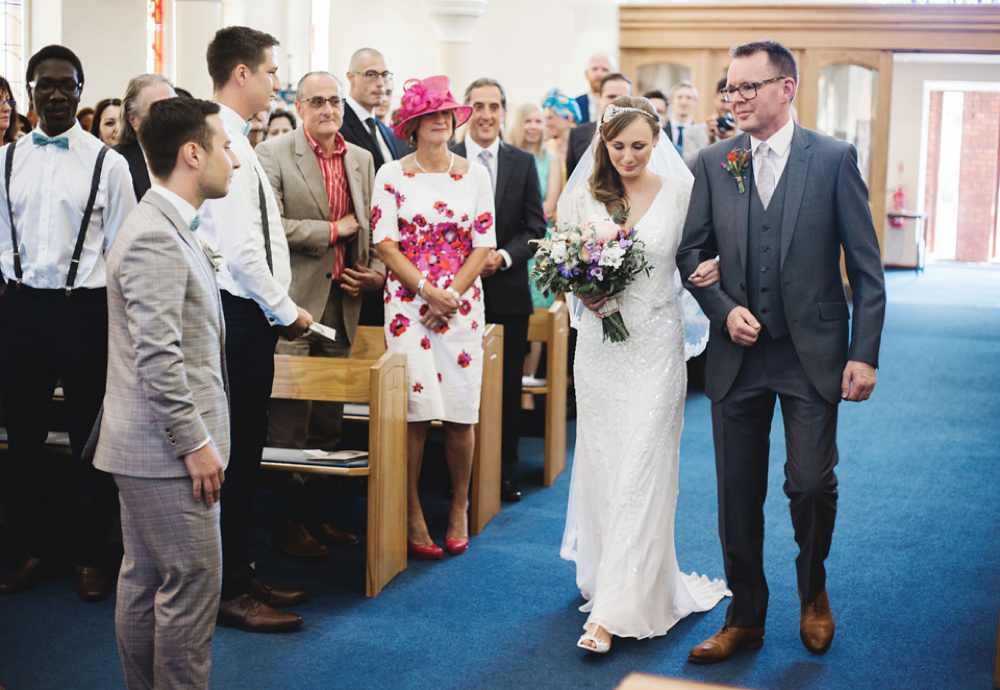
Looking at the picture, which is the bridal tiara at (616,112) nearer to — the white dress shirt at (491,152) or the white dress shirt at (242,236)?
the white dress shirt at (242,236)

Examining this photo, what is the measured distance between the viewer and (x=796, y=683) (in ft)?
12.2

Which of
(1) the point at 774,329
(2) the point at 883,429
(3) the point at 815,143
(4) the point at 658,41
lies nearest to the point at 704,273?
(1) the point at 774,329

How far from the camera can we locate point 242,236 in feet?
12.6

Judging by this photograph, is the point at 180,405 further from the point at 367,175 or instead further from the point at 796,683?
the point at 367,175

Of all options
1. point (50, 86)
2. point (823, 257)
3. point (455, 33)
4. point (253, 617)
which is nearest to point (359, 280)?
point (50, 86)

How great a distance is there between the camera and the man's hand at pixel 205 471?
9.08ft

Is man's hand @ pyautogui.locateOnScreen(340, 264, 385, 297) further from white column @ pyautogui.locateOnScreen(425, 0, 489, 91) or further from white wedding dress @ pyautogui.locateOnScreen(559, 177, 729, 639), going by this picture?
white column @ pyautogui.locateOnScreen(425, 0, 489, 91)

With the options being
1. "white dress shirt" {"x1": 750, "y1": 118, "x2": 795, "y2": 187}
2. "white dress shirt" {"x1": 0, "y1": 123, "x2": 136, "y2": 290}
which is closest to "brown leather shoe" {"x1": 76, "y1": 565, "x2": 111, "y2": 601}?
"white dress shirt" {"x1": 0, "y1": 123, "x2": 136, "y2": 290}

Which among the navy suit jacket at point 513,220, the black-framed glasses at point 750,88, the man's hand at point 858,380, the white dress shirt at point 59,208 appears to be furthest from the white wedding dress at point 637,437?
the white dress shirt at point 59,208

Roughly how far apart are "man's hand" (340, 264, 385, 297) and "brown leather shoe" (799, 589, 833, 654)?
2.36 metres

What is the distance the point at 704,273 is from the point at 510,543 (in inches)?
73.2

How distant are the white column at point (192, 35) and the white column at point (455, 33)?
339 cm

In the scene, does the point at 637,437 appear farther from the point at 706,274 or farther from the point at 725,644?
the point at 725,644

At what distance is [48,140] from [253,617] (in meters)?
1.95
